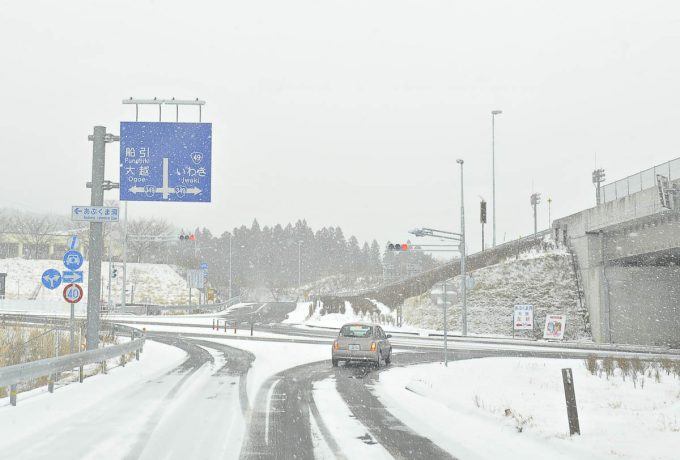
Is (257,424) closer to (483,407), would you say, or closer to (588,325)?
(483,407)

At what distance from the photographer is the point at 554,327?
39.2 m

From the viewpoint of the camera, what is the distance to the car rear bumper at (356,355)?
2102 cm

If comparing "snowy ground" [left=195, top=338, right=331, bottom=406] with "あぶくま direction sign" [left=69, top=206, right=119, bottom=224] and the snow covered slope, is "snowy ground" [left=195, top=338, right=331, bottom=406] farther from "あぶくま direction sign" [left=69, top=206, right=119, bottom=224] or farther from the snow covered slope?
the snow covered slope

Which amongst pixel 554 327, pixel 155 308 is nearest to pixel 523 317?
pixel 554 327

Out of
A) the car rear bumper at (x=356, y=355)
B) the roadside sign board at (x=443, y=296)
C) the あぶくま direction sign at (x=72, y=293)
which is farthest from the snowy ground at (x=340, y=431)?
the あぶくま direction sign at (x=72, y=293)

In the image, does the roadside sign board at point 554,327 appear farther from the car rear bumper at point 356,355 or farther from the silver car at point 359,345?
the car rear bumper at point 356,355

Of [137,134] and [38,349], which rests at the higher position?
[137,134]

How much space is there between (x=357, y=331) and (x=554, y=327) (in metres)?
22.0

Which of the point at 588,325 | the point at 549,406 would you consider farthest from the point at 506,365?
the point at 588,325

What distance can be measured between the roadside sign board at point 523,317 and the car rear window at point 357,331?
22581 mm

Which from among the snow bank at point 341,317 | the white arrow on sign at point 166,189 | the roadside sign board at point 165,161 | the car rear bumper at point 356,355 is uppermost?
the roadside sign board at point 165,161

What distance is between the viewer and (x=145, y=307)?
213 ft

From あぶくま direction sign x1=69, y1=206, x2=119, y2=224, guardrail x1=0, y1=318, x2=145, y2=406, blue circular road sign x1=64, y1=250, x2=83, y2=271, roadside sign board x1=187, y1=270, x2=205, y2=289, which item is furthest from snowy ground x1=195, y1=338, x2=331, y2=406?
roadside sign board x1=187, y1=270, x2=205, y2=289

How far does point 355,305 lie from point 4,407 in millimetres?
51033
